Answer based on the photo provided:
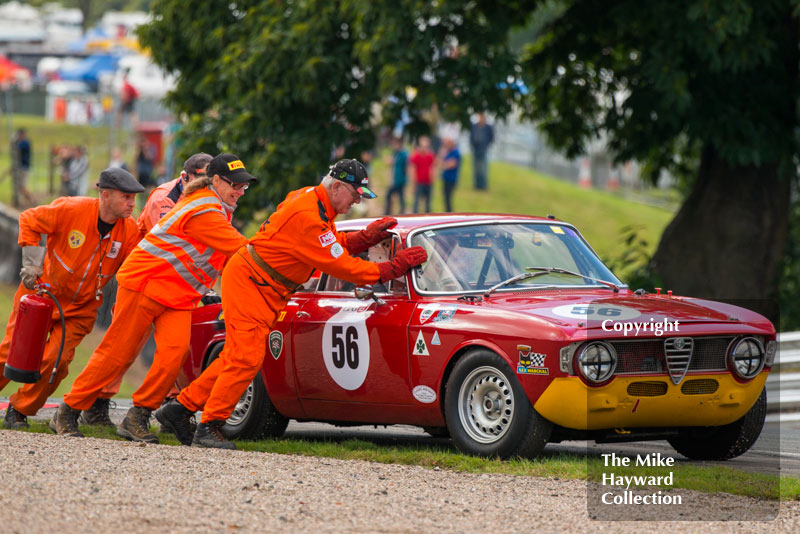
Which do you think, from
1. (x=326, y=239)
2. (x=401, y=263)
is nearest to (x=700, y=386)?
(x=401, y=263)

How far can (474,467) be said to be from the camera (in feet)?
24.5

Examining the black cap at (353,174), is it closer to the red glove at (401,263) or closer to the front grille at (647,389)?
the red glove at (401,263)

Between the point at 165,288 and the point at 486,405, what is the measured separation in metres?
2.45

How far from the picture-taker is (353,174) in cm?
835

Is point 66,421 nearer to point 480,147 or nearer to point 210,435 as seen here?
point 210,435

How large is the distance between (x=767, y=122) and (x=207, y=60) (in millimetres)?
7521

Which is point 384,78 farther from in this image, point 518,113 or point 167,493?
point 167,493

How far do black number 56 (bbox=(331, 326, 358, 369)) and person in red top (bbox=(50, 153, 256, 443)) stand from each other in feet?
2.95

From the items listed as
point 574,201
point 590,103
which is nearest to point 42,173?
point 574,201

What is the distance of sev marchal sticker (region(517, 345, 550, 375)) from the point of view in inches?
292

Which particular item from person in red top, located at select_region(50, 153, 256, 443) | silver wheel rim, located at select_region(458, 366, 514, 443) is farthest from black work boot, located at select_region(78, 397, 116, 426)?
silver wheel rim, located at select_region(458, 366, 514, 443)

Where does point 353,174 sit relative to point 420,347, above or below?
above

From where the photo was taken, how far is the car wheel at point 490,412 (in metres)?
7.56

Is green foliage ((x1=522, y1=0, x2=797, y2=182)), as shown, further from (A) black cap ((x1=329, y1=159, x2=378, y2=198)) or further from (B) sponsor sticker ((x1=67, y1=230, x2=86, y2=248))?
(B) sponsor sticker ((x1=67, y1=230, x2=86, y2=248))
